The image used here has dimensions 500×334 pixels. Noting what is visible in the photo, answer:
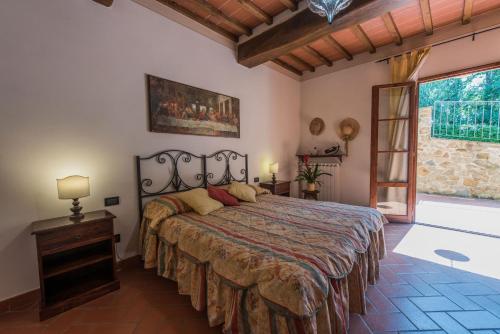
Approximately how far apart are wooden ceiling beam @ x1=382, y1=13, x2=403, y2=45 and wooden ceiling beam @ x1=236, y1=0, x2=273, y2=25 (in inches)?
60.0

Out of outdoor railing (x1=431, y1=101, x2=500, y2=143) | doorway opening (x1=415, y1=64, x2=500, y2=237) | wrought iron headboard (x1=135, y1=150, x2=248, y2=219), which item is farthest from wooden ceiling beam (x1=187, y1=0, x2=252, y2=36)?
outdoor railing (x1=431, y1=101, x2=500, y2=143)

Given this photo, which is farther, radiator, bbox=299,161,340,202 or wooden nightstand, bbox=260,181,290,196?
radiator, bbox=299,161,340,202

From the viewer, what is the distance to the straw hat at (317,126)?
4.36m

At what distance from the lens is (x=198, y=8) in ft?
8.27

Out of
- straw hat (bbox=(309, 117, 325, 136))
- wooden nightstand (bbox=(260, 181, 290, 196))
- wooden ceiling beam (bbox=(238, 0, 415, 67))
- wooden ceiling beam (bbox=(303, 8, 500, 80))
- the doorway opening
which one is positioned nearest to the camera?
wooden ceiling beam (bbox=(238, 0, 415, 67))

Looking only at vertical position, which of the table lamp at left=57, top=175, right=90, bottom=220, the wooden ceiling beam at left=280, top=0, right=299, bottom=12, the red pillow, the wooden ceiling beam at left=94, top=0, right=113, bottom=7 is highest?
the wooden ceiling beam at left=280, top=0, right=299, bottom=12

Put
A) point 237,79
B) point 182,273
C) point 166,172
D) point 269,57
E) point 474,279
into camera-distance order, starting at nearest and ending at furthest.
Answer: point 182,273 → point 474,279 → point 166,172 → point 269,57 → point 237,79

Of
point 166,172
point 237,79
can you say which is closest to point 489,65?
point 237,79

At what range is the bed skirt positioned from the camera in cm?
104

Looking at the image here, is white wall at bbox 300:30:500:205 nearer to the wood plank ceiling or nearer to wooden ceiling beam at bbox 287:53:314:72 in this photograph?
wooden ceiling beam at bbox 287:53:314:72

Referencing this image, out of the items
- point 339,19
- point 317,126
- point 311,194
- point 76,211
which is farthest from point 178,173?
point 317,126

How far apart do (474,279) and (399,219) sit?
159 cm

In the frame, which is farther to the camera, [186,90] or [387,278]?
[186,90]

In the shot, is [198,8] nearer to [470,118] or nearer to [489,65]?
[489,65]
